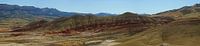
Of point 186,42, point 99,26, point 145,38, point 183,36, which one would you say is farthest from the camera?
point 99,26

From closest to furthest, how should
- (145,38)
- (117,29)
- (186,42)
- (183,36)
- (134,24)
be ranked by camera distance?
(186,42), (183,36), (145,38), (117,29), (134,24)

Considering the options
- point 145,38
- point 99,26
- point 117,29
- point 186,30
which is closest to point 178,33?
point 186,30

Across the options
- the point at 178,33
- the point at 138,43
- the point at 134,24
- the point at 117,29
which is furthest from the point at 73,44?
the point at 134,24

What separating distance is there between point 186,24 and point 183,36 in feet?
49.6

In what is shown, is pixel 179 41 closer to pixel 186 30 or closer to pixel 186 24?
pixel 186 30

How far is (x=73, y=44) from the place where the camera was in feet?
408

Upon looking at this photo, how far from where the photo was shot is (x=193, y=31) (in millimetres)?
115062

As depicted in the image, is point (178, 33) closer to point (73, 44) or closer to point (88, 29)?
point (73, 44)

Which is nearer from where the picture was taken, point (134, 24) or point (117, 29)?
point (117, 29)

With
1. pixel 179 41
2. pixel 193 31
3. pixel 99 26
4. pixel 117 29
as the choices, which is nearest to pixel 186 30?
pixel 193 31

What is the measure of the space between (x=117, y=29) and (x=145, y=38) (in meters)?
55.4

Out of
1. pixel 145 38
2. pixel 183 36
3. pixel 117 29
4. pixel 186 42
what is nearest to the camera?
pixel 186 42

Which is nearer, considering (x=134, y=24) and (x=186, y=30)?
(x=186, y=30)

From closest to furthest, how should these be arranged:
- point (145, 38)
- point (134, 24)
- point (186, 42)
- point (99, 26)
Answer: point (186, 42) < point (145, 38) < point (134, 24) < point (99, 26)
